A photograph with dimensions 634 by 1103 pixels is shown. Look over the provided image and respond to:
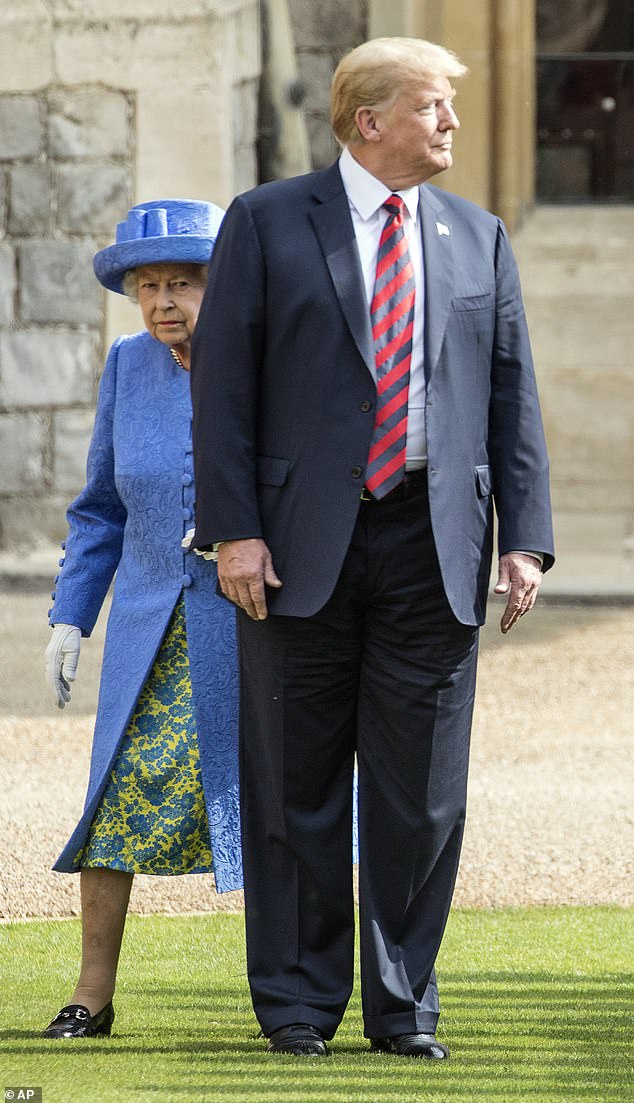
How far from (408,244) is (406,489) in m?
0.41

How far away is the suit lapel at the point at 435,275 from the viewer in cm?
314

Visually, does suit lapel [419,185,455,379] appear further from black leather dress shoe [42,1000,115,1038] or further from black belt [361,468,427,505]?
black leather dress shoe [42,1000,115,1038]

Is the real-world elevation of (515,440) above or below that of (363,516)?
above

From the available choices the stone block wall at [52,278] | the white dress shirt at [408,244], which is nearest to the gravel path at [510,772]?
the stone block wall at [52,278]

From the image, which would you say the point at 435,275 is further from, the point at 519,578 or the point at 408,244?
the point at 519,578

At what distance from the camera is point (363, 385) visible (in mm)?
3100

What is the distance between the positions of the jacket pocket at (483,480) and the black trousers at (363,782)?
12 cm

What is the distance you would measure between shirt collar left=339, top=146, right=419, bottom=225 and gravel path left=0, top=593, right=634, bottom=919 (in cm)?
219

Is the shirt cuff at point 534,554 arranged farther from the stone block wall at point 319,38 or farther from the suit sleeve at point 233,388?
the stone block wall at point 319,38

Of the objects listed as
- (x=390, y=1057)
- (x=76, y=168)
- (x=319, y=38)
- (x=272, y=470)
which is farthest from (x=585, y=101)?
(x=390, y=1057)

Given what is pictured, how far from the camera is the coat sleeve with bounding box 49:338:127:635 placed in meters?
3.64

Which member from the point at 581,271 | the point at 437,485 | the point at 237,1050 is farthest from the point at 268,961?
the point at 581,271

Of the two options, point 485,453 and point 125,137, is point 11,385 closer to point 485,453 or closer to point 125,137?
point 125,137

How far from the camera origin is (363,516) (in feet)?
10.3
